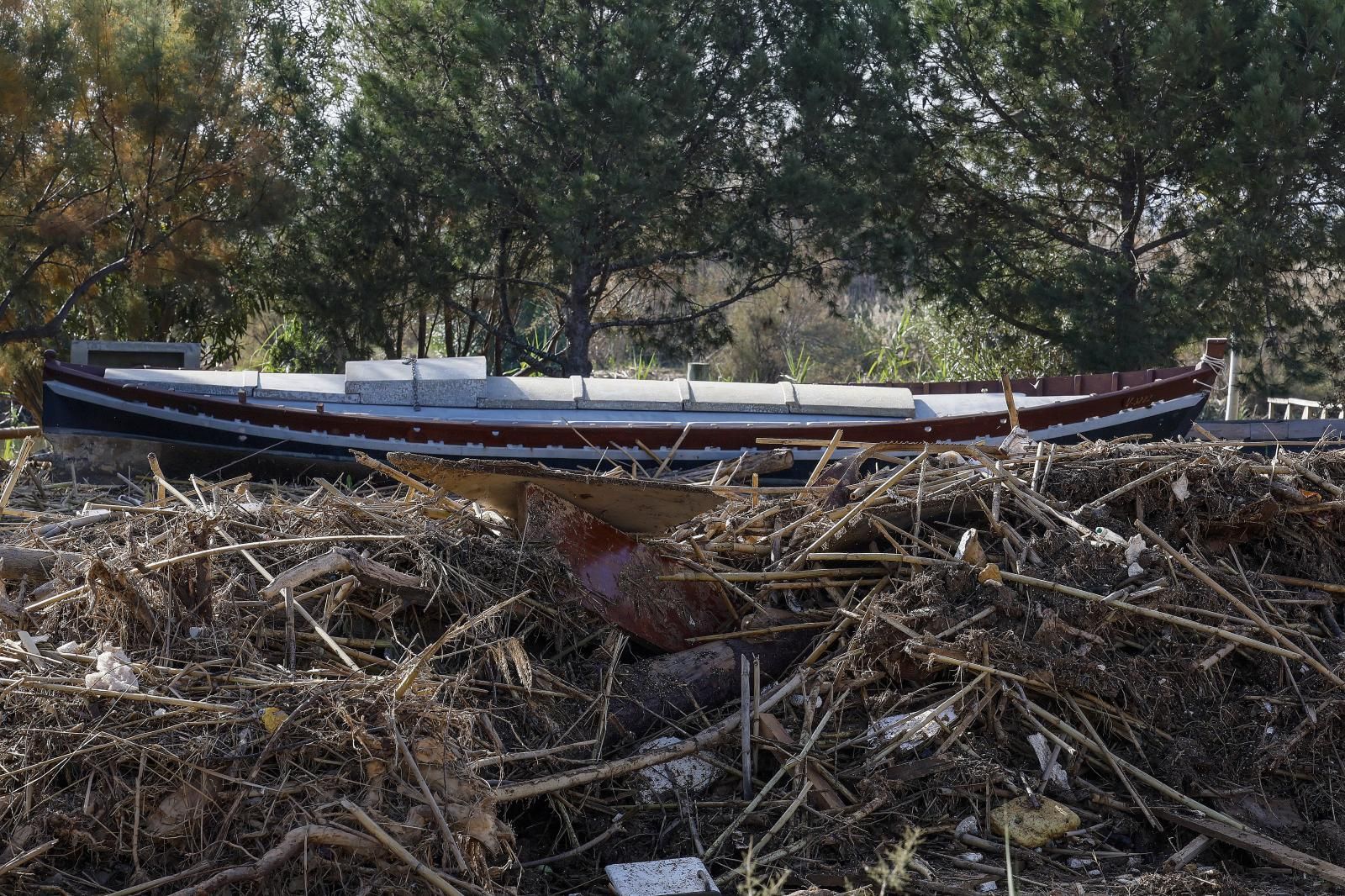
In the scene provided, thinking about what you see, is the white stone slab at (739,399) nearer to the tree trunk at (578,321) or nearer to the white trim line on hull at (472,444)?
the white trim line on hull at (472,444)

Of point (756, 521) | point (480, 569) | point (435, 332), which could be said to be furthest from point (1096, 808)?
point (435, 332)

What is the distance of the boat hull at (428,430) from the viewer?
978cm

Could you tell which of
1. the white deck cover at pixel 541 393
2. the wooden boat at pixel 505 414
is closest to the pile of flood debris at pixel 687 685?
the wooden boat at pixel 505 414

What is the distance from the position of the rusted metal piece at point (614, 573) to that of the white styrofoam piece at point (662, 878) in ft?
3.56

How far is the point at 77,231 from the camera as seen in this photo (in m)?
11.7

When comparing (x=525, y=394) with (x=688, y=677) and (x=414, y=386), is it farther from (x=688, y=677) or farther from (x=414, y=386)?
(x=688, y=677)

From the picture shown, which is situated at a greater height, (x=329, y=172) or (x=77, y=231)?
(x=329, y=172)

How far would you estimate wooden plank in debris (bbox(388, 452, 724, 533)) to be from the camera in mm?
4160

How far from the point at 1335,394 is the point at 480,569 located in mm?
13301

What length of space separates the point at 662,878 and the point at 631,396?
7.67 meters

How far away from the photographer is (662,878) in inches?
130

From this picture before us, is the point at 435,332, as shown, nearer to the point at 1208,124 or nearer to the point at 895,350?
the point at 895,350

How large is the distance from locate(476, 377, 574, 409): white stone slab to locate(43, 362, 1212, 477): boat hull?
9.6 inches

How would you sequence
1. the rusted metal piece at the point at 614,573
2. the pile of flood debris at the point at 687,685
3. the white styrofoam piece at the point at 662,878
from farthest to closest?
1. the rusted metal piece at the point at 614,573
2. the white styrofoam piece at the point at 662,878
3. the pile of flood debris at the point at 687,685
